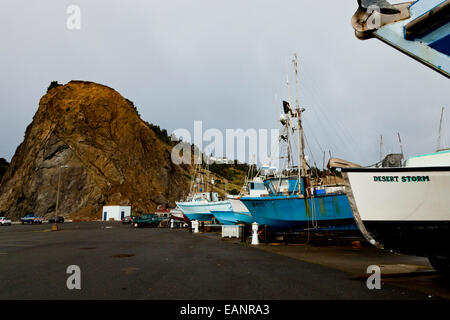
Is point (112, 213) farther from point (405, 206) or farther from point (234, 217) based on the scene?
point (405, 206)

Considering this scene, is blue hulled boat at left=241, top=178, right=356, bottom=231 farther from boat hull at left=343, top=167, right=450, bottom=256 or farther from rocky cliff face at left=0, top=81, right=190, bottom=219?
rocky cliff face at left=0, top=81, right=190, bottom=219

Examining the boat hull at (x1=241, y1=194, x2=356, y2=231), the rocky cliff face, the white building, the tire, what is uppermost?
the rocky cliff face

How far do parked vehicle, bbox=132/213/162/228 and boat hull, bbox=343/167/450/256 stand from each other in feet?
110

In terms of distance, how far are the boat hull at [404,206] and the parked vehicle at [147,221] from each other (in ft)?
110

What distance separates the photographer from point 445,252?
626cm

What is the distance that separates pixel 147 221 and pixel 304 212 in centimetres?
2565

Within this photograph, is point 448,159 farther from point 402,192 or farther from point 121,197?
point 121,197

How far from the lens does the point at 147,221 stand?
37.6m

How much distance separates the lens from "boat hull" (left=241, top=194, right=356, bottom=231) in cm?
1566

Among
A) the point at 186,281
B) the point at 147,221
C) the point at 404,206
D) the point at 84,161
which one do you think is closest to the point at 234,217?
the point at 147,221

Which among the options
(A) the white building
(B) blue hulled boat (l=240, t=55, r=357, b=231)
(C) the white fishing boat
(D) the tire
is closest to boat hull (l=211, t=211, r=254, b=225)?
(B) blue hulled boat (l=240, t=55, r=357, b=231)

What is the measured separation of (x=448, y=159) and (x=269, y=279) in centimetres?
515

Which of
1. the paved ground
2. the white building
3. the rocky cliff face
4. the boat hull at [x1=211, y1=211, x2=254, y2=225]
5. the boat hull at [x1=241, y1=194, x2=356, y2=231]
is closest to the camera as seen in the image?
the paved ground
